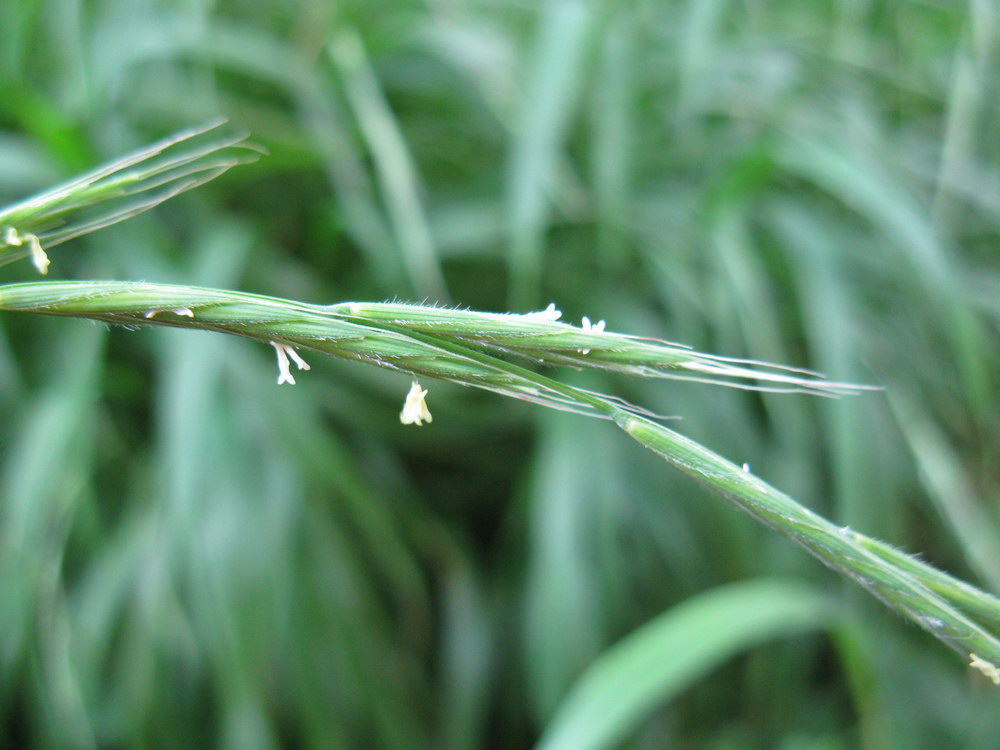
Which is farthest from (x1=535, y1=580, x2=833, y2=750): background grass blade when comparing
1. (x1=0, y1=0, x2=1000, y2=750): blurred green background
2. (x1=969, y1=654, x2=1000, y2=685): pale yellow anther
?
(x1=969, y1=654, x2=1000, y2=685): pale yellow anther

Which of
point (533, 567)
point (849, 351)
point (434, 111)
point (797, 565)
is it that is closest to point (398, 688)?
point (533, 567)

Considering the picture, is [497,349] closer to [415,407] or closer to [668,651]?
[415,407]

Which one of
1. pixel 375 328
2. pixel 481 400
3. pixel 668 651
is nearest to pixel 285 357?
pixel 375 328

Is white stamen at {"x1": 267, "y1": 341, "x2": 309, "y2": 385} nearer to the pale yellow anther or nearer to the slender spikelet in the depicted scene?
the slender spikelet

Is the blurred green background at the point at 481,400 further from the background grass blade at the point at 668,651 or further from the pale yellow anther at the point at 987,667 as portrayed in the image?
the pale yellow anther at the point at 987,667

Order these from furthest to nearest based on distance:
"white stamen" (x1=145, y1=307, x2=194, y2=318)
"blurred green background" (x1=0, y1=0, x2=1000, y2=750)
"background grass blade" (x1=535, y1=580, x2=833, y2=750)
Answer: "blurred green background" (x1=0, y1=0, x2=1000, y2=750), "background grass blade" (x1=535, y1=580, x2=833, y2=750), "white stamen" (x1=145, y1=307, x2=194, y2=318)

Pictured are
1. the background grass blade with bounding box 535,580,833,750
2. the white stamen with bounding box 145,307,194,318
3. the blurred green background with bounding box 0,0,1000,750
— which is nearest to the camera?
the white stamen with bounding box 145,307,194,318

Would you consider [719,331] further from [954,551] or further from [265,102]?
[265,102]
